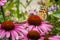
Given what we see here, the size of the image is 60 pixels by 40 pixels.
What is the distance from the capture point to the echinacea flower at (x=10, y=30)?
2.92ft

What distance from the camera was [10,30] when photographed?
97 centimetres

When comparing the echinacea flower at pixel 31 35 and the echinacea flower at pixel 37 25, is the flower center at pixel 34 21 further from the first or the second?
the echinacea flower at pixel 31 35

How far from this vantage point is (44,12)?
1.58m

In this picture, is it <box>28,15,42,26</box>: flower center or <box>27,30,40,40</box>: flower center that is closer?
<box>27,30,40,40</box>: flower center

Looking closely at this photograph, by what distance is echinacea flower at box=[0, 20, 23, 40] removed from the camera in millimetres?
889

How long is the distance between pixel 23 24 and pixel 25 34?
0.19ft

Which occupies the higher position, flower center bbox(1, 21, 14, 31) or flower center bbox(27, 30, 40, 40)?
flower center bbox(1, 21, 14, 31)

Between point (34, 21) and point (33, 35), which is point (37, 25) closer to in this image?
point (34, 21)

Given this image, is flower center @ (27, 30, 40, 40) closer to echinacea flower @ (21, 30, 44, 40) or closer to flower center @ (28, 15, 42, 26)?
echinacea flower @ (21, 30, 44, 40)

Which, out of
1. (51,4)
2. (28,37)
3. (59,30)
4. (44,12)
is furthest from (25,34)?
(51,4)

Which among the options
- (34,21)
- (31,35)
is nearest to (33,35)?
(31,35)

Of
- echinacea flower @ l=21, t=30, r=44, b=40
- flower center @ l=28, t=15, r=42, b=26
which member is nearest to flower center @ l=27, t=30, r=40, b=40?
echinacea flower @ l=21, t=30, r=44, b=40

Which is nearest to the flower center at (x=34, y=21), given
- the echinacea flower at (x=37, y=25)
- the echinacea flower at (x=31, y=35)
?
the echinacea flower at (x=37, y=25)

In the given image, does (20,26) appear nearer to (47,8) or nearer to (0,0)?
(0,0)
